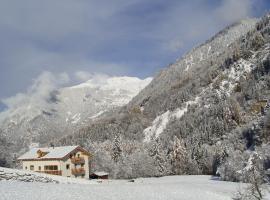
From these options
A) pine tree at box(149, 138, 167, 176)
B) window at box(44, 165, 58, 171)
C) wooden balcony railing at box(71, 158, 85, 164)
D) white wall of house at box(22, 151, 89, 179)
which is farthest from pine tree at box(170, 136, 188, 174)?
window at box(44, 165, 58, 171)

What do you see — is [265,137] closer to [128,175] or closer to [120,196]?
[128,175]

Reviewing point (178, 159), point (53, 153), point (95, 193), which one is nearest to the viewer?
point (95, 193)

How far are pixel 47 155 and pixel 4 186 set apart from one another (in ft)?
256

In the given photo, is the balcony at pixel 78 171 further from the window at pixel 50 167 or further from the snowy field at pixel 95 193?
the snowy field at pixel 95 193

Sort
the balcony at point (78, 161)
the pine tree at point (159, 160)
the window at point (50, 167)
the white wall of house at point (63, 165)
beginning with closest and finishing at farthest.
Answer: the white wall of house at point (63, 165)
the window at point (50, 167)
the balcony at point (78, 161)
the pine tree at point (159, 160)

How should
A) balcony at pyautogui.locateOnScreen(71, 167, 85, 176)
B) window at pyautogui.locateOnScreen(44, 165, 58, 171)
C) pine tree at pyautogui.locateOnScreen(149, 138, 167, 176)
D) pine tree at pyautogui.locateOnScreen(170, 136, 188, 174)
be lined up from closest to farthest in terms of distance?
1. window at pyautogui.locateOnScreen(44, 165, 58, 171)
2. balcony at pyautogui.locateOnScreen(71, 167, 85, 176)
3. pine tree at pyautogui.locateOnScreen(170, 136, 188, 174)
4. pine tree at pyautogui.locateOnScreen(149, 138, 167, 176)

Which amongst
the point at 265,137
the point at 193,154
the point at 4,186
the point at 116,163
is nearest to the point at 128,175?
the point at 116,163

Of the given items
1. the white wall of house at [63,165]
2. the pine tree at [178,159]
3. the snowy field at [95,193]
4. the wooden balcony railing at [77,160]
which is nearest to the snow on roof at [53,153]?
the white wall of house at [63,165]

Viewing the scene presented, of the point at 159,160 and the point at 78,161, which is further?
the point at 159,160

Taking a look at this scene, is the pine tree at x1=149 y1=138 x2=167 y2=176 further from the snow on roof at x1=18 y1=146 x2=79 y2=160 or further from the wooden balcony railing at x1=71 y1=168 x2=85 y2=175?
the snow on roof at x1=18 y1=146 x2=79 y2=160

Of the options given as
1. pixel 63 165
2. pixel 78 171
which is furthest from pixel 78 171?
pixel 63 165

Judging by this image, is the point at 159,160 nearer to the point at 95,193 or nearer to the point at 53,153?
the point at 53,153

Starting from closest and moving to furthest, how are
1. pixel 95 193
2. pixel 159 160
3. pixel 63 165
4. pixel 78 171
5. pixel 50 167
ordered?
pixel 95 193, pixel 63 165, pixel 50 167, pixel 78 171, pixel 159 160

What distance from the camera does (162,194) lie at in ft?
142
